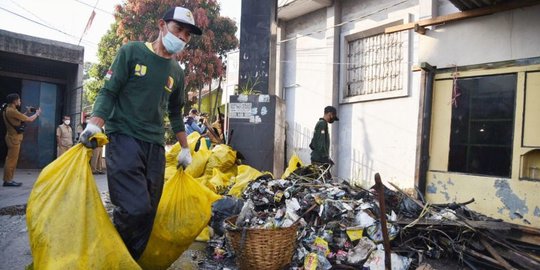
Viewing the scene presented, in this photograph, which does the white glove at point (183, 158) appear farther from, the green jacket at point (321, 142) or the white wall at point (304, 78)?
the white wall at point (304, 78)

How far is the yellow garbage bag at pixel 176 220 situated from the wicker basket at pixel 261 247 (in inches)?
13.2

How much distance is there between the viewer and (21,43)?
9.62 metres

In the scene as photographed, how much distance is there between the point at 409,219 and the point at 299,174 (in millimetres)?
1607

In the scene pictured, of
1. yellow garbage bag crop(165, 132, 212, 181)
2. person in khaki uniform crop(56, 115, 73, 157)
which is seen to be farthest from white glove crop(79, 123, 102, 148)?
person in khaki uniform crop(56, 115, 73, 157)

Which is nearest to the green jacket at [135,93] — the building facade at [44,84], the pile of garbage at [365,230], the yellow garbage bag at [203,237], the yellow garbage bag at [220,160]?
the pile of garbage at [365,230]

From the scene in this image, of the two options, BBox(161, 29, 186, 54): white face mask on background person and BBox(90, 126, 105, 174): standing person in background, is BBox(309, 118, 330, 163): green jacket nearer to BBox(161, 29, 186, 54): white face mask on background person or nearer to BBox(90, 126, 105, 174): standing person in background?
BBox(161, 29, 186, 54): white face mask on background person

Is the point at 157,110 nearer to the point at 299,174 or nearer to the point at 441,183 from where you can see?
the point at 299,174

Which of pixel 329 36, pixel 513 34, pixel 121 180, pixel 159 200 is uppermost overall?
pixel 329 36

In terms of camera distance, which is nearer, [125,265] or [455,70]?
[125,265]

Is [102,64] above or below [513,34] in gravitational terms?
above

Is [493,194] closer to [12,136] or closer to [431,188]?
[431,188]

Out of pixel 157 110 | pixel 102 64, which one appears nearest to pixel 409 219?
pixel 157 110

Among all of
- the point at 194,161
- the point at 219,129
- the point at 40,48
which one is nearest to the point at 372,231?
the point at 194,161

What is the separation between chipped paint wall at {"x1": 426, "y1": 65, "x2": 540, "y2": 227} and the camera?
4691mm
